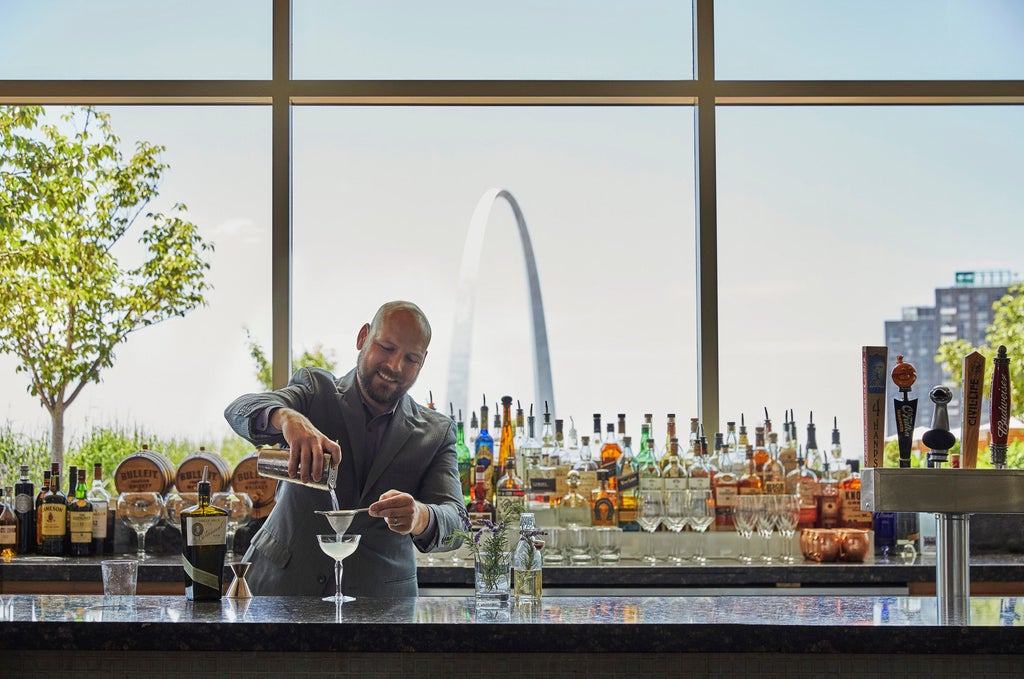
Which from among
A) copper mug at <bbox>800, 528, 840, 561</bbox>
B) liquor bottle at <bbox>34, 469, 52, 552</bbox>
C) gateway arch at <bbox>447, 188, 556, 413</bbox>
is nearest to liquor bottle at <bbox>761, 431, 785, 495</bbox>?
copper mug at <bbox>800, 528, 840, 561</bbox>

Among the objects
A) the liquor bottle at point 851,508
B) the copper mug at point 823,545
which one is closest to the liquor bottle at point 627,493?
the copper mug at point 823,545

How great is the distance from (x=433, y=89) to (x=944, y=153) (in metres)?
2.03

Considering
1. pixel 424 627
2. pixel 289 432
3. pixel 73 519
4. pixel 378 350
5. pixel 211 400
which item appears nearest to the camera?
pixel 424 627

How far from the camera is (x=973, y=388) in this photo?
6.67 ft

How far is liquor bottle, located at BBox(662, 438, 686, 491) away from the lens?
12.6ft

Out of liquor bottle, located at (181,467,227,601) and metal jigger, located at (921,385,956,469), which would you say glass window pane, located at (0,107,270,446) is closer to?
liquor bottle, located at (181,467,227,601)

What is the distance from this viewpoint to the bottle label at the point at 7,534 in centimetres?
384

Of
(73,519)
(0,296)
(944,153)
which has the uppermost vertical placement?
(944,153)

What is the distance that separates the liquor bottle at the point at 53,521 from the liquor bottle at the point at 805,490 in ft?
8.16

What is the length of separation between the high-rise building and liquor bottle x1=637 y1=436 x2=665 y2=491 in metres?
1.02

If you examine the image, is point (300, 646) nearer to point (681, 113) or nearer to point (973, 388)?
point (973, 388)
